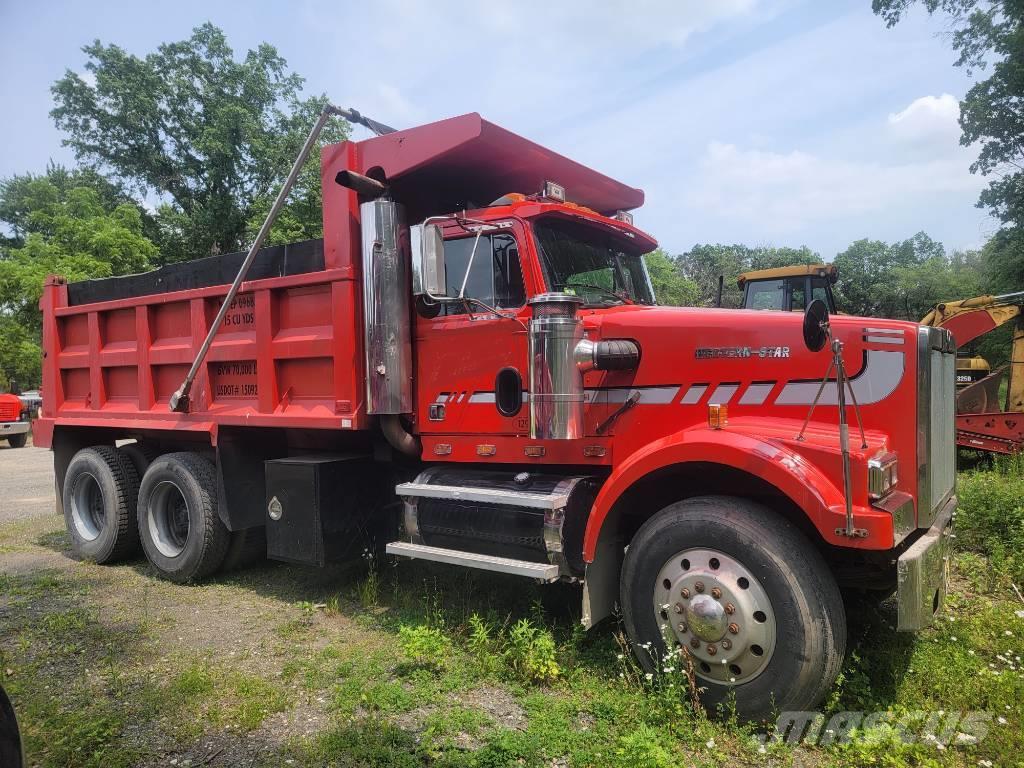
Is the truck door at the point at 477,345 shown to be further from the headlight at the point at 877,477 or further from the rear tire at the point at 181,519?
the rear tire at the point at 181,519

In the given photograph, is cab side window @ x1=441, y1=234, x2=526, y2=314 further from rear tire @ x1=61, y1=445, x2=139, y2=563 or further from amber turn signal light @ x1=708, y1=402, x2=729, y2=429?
rear tire @ x1=61, y1=445, x2=139, y2=563

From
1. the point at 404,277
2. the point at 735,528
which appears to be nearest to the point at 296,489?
the point at 404,277

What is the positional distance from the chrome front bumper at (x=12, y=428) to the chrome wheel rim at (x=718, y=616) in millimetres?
20287

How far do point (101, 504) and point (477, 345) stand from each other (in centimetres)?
479

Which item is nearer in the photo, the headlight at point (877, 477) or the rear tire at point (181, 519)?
the headlight at point (877, 477)

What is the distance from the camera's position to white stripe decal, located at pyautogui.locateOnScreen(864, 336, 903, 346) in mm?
3371

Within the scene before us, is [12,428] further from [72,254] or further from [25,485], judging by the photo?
[25,485]

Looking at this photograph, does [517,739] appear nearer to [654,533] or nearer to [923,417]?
[654,533]

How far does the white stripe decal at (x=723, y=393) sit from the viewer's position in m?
3.70

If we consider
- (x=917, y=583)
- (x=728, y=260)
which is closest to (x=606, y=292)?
(x=917, y=583)

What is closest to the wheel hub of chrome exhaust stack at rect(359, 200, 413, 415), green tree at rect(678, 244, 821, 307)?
chrome exhaust stack at rect(359, 200, 413, 415)

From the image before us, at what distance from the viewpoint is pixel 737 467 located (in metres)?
3.26

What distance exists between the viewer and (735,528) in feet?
10.6

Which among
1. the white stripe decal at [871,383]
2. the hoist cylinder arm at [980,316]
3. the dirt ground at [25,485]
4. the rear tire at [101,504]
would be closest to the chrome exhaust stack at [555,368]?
the white stripe decal at [871,383]
